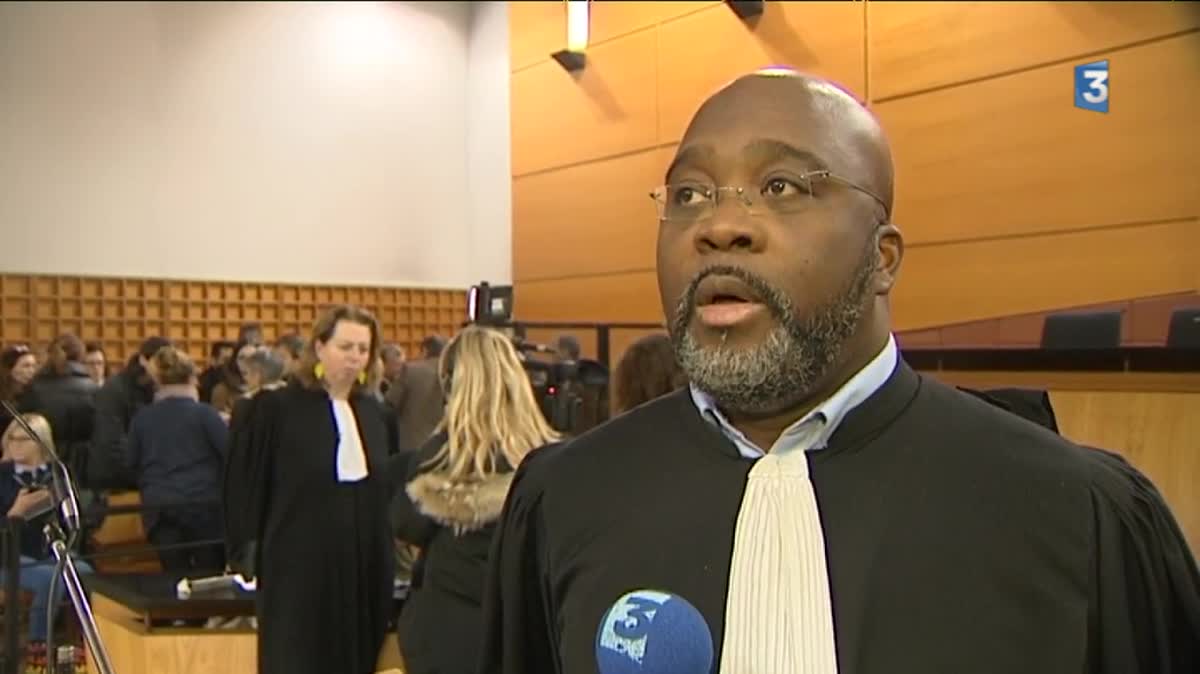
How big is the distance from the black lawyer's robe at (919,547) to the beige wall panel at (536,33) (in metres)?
1.09

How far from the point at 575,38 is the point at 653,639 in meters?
1.60

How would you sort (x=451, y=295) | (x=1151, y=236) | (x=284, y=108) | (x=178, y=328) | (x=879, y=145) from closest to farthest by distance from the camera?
(x=879, y=145) < (x=1151, y=236) < (x=451, y=295) < (x=178, y=328) < (x=284, y=108)

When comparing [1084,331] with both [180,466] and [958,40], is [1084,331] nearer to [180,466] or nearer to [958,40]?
[958,40]

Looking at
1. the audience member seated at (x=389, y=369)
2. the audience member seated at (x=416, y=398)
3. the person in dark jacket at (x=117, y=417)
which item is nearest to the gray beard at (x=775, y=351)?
the person in dark jacket at (x=117, y=417)

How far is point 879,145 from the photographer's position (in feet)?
3.33

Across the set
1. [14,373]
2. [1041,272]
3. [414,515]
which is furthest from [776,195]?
[1041,272]

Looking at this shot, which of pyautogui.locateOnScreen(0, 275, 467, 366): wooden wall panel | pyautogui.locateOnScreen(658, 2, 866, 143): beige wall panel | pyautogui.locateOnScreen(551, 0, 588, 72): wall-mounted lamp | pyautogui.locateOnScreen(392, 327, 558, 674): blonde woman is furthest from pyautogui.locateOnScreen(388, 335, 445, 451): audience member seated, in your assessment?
pyautogui.locateOnScreen(658, 2, 866, 143): beige wall panel

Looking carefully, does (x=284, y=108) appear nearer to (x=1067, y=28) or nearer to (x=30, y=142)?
(x=1067, y=28)

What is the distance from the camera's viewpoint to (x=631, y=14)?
3738mm

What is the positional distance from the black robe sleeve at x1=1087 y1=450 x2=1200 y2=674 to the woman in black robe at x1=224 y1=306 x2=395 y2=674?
1742mm

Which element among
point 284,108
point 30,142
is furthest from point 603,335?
point 284,108

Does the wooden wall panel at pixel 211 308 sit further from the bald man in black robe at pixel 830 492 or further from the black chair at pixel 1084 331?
the bald man in black robe at pixel 830 492

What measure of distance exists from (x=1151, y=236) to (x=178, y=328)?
22.3 ft

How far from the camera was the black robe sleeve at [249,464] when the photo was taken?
288 centimetres
